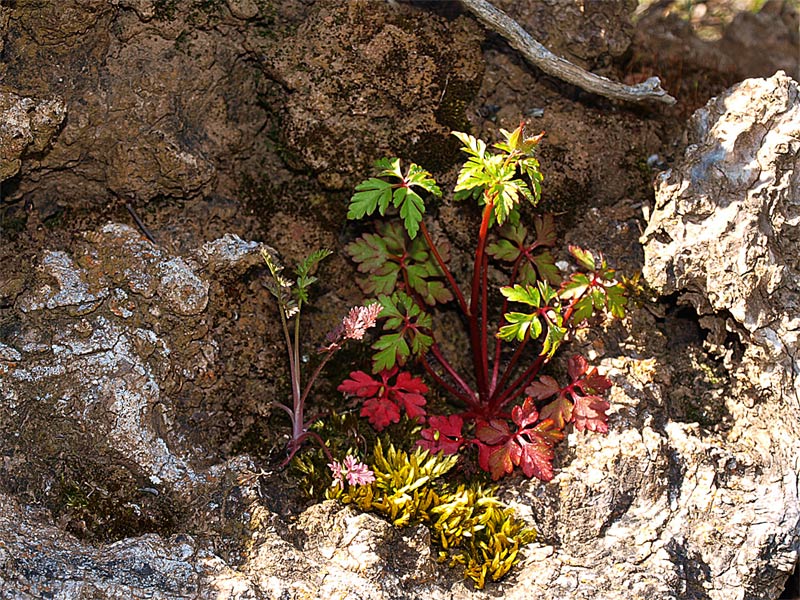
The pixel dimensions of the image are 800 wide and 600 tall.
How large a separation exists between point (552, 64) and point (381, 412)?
1968 mm

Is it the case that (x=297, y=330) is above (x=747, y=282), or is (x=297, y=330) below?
below

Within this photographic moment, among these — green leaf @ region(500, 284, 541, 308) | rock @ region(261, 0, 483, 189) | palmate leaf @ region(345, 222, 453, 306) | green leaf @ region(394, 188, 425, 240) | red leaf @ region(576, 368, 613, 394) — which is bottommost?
red leaf @ region(576, 368, 613, 394)

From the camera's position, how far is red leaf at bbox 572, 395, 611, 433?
3408 mm

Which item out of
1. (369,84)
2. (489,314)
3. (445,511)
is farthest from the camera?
(489,314)

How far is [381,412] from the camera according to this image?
11.6 feet

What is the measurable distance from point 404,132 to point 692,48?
2.56 m

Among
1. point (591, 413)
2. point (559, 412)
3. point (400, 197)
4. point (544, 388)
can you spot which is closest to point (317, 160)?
point (400, 197)

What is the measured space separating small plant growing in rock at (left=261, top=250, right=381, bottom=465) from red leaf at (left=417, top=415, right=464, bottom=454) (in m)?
0.46

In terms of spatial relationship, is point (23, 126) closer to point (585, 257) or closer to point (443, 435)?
point (443, 435)

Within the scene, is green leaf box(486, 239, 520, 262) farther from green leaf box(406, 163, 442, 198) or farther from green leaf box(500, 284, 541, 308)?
green leaf box(406, 163, 442, 198)

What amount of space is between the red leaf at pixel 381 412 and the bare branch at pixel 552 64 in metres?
1.90

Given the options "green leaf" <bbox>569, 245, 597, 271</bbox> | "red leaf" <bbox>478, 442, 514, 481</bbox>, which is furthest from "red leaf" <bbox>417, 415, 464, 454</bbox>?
"green leaf" <bbox>569, 245, 597, 271</bbox>

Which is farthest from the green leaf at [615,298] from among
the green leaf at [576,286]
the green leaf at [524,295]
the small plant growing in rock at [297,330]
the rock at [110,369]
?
the rock at [110,369]

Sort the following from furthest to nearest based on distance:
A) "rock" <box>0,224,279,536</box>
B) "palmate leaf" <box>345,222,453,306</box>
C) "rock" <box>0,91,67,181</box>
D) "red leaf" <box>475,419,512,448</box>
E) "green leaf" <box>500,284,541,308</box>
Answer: "palmate leaf" <box>345,222,453,306</box>
"red leaf" <box>475,419,512,448</box>
"green leaf" <box>500,284,541,308</box>
"rock" <box>0,91,67,181</box>
"rock" <box>0,224,279,536</box>
